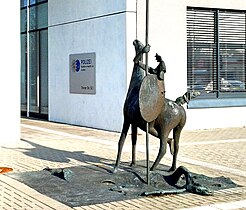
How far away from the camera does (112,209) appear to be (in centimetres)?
691

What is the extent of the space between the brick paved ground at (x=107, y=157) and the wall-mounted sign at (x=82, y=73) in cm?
137

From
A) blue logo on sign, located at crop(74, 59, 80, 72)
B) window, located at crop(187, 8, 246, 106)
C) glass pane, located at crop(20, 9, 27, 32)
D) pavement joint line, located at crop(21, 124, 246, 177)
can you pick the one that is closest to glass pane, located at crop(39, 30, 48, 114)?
glass pane, located at crop(20, 9, 27, 32)

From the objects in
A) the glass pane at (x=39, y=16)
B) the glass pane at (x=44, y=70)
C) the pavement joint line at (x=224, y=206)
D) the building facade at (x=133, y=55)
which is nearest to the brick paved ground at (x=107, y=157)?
the pavement joint line at (x=224, y=206)

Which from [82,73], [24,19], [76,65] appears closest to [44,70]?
[24,19]

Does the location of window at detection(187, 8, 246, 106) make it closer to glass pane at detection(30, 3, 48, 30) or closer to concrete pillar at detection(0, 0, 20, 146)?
concrete pillar at detection(0, 0, 20, 146)

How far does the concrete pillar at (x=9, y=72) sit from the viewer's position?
13.6 m

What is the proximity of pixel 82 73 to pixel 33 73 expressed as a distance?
4639 mm

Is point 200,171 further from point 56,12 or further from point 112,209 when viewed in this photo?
point 56,12

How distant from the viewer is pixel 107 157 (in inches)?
444

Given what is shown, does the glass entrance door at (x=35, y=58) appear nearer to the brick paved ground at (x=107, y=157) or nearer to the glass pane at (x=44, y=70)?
the glass pane at (x=44, y=70)

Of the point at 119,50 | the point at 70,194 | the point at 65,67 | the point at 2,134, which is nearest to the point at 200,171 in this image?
the point at 70,194

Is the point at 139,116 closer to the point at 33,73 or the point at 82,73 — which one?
the point at 82,73

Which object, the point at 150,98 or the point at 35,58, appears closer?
the point at 150,98

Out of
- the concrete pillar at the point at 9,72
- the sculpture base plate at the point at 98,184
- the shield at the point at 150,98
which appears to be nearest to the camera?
the sculpture base plate at the point at 98,184
